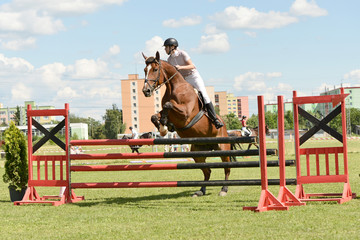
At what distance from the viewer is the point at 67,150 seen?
7.45 m

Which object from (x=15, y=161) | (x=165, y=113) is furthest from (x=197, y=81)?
(x=15, y=161)

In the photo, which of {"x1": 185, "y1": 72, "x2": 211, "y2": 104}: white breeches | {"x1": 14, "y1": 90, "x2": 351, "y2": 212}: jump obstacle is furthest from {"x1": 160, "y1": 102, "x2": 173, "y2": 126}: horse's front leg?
{"x1": 185, "y1": 72, "x2": 211, "y2": 104}: white breeches

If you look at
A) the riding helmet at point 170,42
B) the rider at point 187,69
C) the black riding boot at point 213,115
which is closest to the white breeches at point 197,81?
the rider at point 187,69

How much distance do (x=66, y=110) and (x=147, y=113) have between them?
379ft

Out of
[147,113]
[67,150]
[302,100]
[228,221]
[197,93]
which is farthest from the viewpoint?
[147,113]

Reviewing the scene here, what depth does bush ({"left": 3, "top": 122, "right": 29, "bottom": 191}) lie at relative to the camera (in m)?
8.11

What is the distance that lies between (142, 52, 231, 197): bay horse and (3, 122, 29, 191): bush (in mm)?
2712

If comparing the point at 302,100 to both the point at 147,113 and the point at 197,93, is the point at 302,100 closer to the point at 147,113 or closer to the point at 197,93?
the point at 197,93

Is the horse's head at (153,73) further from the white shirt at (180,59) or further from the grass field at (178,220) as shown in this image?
the grass field at (178,220)

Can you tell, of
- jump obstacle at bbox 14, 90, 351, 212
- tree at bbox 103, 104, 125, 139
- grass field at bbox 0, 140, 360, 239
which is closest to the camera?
grass field at bbox 0, 140, 360, 239

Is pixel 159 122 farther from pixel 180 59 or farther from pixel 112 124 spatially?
pixel 112 124

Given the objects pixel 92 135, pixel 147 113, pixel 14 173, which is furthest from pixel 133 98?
pixel 14 173

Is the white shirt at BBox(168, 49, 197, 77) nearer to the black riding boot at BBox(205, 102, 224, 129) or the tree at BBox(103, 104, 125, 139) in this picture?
the black riding boot at BBox(205, 102, 224, 129)

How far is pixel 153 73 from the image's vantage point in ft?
23.7
